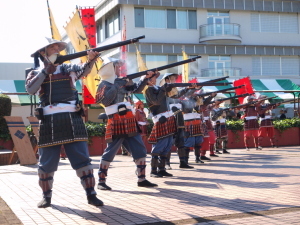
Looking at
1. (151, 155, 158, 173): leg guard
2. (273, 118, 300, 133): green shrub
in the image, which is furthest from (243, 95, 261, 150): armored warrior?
(151, 155, 158, 173): leg guard

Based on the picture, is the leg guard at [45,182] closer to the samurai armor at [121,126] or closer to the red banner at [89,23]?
the samurai armor at [121,126]

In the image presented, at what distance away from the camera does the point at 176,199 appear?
646cm

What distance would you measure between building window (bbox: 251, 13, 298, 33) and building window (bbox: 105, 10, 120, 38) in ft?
33.3

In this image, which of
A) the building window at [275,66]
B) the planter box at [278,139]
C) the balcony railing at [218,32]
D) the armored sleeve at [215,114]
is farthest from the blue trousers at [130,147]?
the building window at [275,66]

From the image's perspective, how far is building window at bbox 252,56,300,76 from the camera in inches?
1383

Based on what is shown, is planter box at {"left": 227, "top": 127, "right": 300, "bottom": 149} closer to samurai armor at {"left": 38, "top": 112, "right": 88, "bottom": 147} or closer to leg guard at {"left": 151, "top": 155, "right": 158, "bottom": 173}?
leg guard at {"left": 151, "top": 155, "right": 158, "bottom": 173}

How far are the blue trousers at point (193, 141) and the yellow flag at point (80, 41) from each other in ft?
10.4

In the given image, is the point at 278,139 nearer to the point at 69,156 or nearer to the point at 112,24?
the point at 69,156

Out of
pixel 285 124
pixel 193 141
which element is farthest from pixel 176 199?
pixel 285 124

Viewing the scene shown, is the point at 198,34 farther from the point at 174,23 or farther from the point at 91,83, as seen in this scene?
the point at 91,83

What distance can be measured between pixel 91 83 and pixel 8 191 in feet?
20.9

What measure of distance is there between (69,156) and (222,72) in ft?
93.2

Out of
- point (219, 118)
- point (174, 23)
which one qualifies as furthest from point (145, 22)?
point (219, 118)

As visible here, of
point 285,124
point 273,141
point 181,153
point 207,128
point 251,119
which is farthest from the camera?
point 285,124
